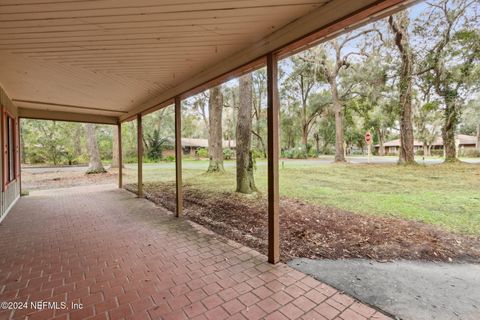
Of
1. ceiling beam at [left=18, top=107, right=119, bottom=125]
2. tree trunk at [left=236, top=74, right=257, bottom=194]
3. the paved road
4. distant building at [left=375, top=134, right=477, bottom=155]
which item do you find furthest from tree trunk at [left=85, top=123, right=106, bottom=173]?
distant building at [left=375, top=134, right=477, bottom=155]

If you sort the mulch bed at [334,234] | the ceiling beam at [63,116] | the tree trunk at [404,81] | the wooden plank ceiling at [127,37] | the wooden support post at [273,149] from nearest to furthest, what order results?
the wooden plank ceiling at [127,37]
the wooden support post at [273,149]
the mulch bed at [334,234]
the ceiling beam at [63,116]
the tree trunk at [404,81]

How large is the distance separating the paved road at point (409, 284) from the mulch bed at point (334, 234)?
179 mm

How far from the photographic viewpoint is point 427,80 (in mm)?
9484

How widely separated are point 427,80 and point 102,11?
39.2ft

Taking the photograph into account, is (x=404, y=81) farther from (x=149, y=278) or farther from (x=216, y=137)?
(x=149, y=278)

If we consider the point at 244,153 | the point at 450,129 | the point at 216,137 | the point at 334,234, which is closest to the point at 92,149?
the point at 216,137

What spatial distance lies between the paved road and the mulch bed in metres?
0.18

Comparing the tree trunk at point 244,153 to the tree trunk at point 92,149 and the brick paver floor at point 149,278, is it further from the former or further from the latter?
the tree trunk at point 92,149

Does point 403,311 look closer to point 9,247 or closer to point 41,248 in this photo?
point 41,248

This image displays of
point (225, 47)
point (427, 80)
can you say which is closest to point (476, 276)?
point (225, 47)

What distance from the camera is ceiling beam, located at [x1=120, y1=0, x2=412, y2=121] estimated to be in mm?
1779

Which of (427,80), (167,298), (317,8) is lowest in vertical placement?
(167,298)

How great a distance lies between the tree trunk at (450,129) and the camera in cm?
962

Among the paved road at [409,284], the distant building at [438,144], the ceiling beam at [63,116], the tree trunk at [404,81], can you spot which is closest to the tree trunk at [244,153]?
the paved road at [409,284]
